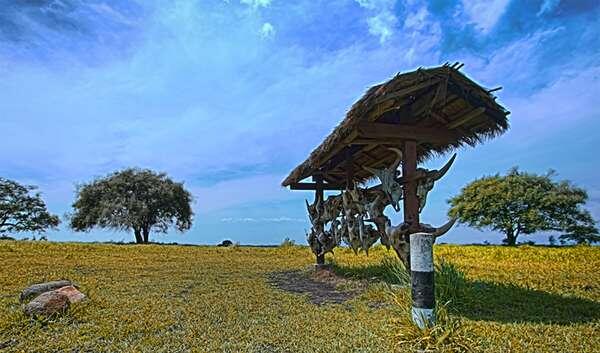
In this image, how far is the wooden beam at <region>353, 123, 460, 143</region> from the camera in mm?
5473

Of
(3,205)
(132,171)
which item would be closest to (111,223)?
(132,171)

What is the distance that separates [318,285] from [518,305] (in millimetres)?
3180

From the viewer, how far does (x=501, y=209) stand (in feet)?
61.1

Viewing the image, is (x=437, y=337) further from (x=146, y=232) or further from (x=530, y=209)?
(x=146, y=232)

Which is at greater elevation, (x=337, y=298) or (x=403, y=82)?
(x=403, y=82)

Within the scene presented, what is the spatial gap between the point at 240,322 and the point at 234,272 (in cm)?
478

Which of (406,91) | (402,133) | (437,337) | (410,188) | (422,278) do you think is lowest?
(437,337)

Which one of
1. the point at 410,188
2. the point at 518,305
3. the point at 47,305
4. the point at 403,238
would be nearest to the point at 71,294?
the point at 47,305

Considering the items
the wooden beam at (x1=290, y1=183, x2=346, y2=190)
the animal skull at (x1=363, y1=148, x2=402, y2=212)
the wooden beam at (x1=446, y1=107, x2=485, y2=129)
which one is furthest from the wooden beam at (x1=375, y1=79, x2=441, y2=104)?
the wooden beam at (x1=290, y1=183, x2=346, y2=190)

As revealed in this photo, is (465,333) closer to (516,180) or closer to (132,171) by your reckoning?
(516,180)

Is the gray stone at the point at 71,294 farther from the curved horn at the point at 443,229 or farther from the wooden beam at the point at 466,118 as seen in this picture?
the wooden beam at the point at 466,118

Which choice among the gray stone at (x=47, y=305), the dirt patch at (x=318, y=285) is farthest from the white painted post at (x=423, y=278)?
the gray stone at (x=47, y=305)

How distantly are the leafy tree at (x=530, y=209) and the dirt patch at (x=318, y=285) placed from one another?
12480mm

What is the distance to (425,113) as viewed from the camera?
18.9ft
